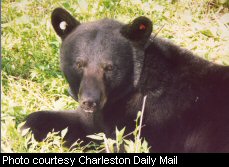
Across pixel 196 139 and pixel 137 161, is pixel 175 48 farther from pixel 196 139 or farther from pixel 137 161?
pixel 137 161

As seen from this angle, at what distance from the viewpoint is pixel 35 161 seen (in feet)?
15.4

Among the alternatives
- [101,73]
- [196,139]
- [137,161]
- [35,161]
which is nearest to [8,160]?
[35,161]

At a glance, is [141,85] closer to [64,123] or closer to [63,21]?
[64,123]

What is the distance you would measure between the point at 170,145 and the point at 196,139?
0.29 m

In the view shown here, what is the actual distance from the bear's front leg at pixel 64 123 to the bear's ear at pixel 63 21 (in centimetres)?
89

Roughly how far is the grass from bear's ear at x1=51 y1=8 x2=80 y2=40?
97cm

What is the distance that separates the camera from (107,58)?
5.86 metres

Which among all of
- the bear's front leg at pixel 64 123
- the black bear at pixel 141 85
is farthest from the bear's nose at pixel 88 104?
the bear's front leg at pixel 64 123

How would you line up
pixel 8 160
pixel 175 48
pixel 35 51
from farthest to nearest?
pixel 35 51 < pixel 175 48 < pixel 8 160

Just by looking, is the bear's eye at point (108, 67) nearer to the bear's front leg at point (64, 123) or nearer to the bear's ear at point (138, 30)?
the bear's ear at point (138, 30)

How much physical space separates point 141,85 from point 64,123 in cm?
99
